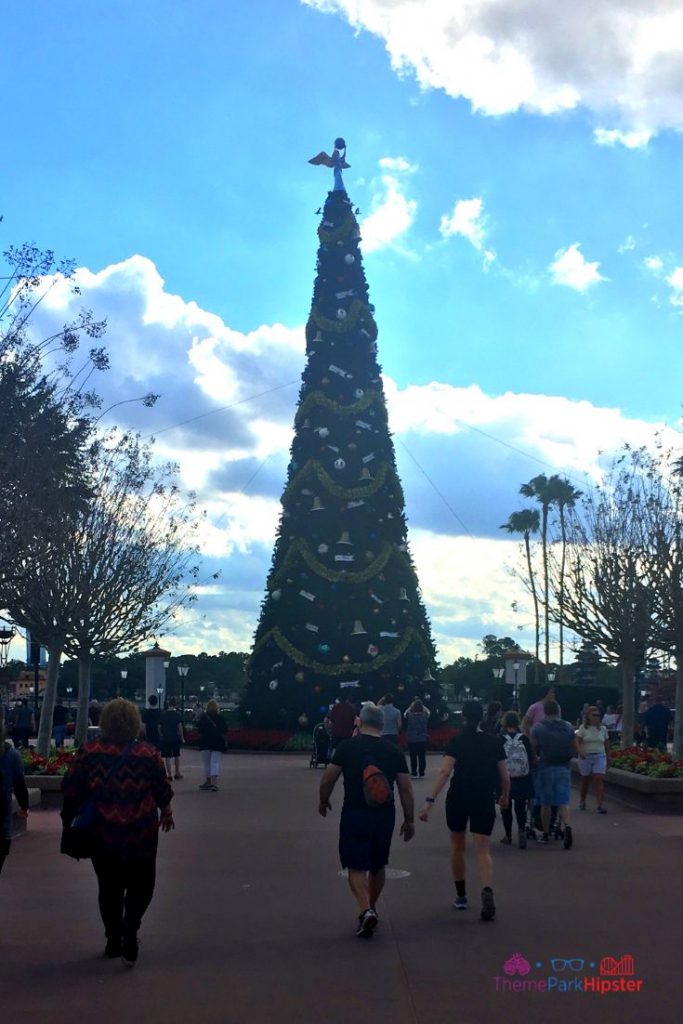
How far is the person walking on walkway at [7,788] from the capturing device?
8305mm

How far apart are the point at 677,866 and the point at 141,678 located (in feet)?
194

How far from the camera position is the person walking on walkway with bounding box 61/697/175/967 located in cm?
740

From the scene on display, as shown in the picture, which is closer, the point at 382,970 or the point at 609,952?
the point at 382,970

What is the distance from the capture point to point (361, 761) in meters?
8.68

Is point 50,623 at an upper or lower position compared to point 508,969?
upper

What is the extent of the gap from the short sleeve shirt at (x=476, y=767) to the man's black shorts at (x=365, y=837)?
1.06 metres

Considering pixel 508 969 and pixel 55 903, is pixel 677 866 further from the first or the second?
pixel 55 903

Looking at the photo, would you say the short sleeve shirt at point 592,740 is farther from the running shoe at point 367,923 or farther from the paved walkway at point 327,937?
the running shoe at point 367,923

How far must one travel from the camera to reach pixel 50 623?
22375mm

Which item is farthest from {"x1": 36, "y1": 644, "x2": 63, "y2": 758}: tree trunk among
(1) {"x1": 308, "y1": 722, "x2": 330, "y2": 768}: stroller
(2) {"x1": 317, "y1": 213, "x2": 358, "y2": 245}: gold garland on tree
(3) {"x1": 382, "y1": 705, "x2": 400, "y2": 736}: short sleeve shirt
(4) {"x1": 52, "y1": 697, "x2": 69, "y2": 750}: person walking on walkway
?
(2) {"x1": 317, "y1": 213, "x2": 358, "y2": 245}: gold garland on tree

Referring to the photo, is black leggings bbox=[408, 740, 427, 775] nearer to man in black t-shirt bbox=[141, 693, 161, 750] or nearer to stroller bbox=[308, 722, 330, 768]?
stroller bbox=[308, 722, 330, 768]

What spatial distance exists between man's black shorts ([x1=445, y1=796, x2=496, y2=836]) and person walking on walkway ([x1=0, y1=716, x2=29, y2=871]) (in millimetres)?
3183

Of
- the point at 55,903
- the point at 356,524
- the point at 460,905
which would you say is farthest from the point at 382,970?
the point at 356,524

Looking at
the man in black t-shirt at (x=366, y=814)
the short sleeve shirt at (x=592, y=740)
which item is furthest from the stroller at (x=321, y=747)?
the man in black t-shirt at (x=366, y=814)
